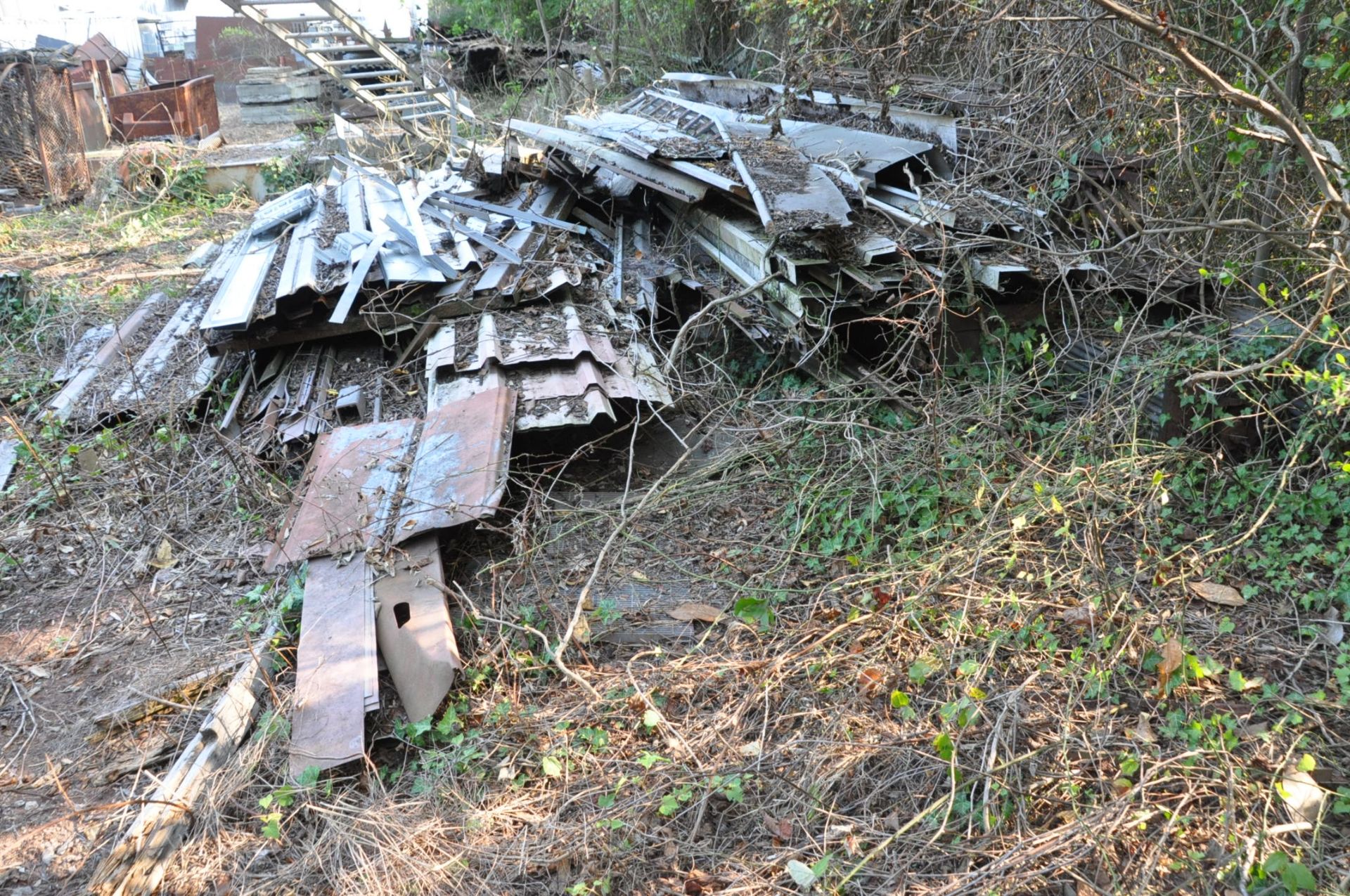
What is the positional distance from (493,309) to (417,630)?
9.05 ft

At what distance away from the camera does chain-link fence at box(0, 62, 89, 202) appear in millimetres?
10977

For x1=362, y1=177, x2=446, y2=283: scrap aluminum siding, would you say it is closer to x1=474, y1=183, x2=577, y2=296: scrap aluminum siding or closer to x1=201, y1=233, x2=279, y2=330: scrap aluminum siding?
x1=474, y1=183, x2=577, y2=296: scrap aluminum siding

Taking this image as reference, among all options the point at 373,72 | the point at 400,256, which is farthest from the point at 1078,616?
the point at 373,72

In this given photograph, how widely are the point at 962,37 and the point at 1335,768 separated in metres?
6.61

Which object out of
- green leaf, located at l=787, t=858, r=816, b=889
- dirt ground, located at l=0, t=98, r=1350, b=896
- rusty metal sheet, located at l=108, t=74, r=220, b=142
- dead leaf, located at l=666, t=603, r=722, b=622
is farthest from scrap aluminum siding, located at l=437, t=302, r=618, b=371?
rusty metal sheet, located at l=108, t=74, r=220, b=142

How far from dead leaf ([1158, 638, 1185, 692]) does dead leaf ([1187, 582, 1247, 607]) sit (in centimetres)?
54

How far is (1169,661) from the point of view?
3102 mm

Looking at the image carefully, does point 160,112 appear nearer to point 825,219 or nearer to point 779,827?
point 825,219

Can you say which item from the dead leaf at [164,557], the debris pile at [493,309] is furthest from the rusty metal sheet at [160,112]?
the dead leaf at [164,557]

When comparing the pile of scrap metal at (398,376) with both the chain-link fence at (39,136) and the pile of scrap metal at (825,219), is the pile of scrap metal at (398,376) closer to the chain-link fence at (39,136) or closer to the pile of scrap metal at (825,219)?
the pile of scrap metal at (825,219)

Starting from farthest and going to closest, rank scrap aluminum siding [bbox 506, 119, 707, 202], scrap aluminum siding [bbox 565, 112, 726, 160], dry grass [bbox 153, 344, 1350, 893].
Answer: scrap aluminum siding [bbox 565, 112, 726, 160]
scrap aluminum siding [bbox 506, 119, 707, 202]
dry grass [bbox 153, 344, 1350, 893]

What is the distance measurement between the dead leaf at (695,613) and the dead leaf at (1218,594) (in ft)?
6.49

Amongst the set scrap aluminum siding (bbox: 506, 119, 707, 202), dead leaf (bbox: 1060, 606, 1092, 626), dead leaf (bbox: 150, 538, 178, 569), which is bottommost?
dead leaf (bbox: 150, 538, 178, 569)

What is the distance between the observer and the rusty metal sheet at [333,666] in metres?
3.29
